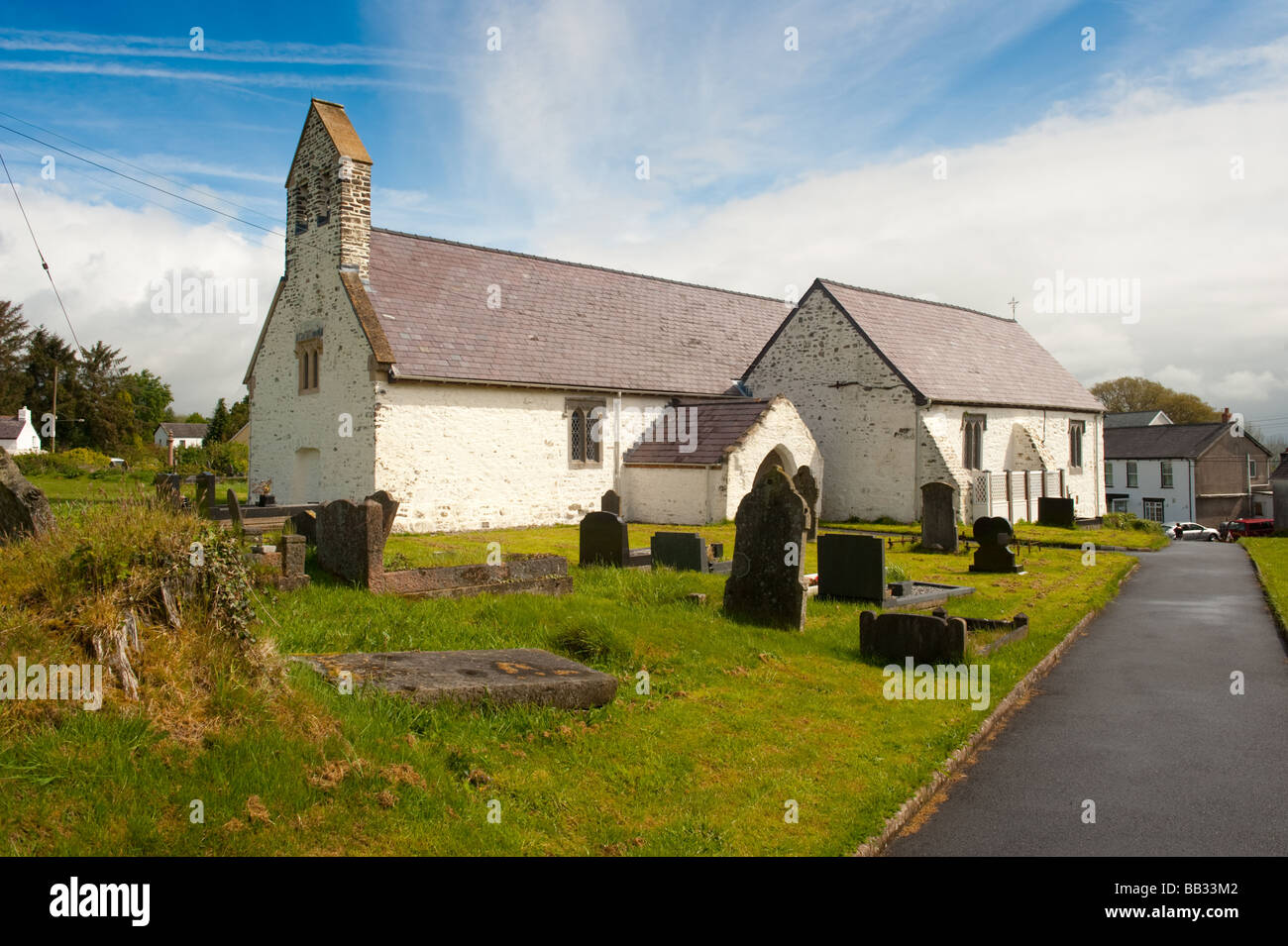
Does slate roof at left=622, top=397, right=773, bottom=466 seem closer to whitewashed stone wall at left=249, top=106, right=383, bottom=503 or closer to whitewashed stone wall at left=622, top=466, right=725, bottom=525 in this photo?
whitewashed stone wall at left=622, top=466, right=725, bottom=525

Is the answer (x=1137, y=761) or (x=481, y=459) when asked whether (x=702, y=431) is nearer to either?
(x=481, y=459)

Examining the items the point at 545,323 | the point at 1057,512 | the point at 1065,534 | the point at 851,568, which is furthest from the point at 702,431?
the point at 851,568

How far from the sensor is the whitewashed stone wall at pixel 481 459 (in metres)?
20.8

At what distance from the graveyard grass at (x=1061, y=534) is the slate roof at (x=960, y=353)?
433 centimetres

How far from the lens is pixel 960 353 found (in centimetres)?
3098

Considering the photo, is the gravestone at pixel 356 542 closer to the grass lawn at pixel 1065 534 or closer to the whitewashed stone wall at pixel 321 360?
the whitewashed stone wall at pixel 321 360

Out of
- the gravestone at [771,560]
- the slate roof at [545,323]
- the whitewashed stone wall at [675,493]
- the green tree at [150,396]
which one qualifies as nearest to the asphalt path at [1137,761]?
Result: the gravestone at [771,560]

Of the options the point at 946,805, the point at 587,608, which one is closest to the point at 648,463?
the point at 587,608

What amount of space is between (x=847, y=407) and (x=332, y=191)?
16413 millimetres
